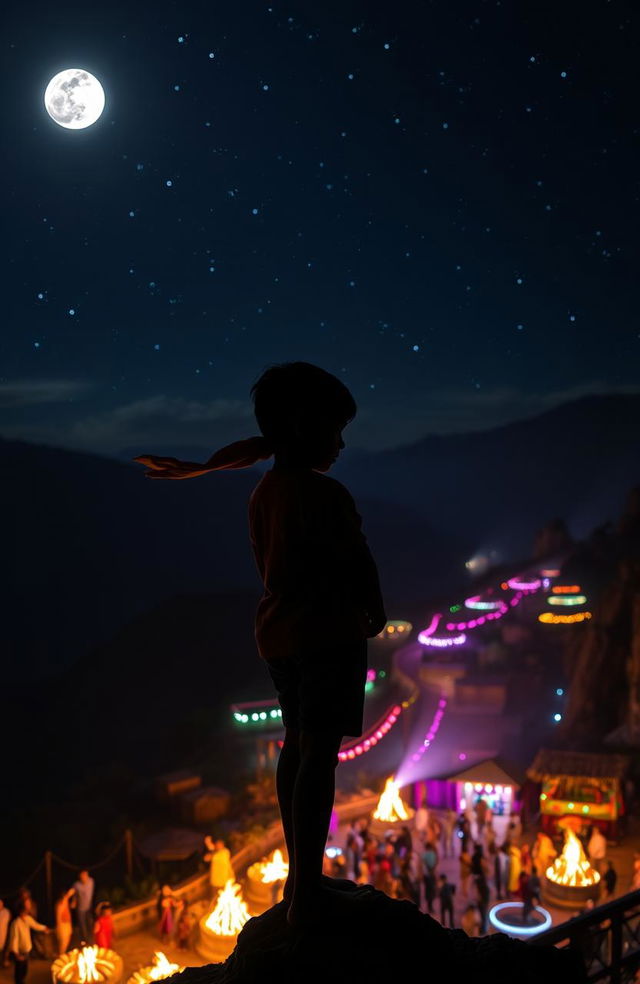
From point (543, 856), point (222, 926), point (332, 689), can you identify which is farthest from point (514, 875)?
point (332, 689)

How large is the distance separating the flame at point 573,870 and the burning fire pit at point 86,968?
7.29 metres

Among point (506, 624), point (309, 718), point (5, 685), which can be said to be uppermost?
point (309, 718)

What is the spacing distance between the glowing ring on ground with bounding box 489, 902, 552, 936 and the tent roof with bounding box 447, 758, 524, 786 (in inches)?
195

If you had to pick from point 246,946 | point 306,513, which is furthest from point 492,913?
point 306,513

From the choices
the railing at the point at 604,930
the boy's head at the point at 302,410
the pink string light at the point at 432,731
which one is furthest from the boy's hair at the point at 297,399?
the pink string light at the point at 432,731

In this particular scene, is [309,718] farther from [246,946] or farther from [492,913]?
[492,913]

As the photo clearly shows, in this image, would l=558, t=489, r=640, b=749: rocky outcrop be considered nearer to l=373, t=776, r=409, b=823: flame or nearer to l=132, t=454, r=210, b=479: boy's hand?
l=373, t=776, r=409, b=823: flame

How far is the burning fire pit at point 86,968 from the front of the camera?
439 inches

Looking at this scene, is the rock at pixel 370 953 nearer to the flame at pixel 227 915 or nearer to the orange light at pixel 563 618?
the flame at pixel 227 915

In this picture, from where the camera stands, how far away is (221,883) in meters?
14.6

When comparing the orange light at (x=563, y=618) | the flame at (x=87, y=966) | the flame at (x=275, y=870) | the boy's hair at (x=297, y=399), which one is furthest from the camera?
the orange light at (x=563, y=618)

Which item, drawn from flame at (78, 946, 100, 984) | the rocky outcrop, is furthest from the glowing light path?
flame at (78, 946, 100, 984)

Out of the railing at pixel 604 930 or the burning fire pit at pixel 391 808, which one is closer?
the railing at pixel 604 930

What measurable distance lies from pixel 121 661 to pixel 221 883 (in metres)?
46.3
